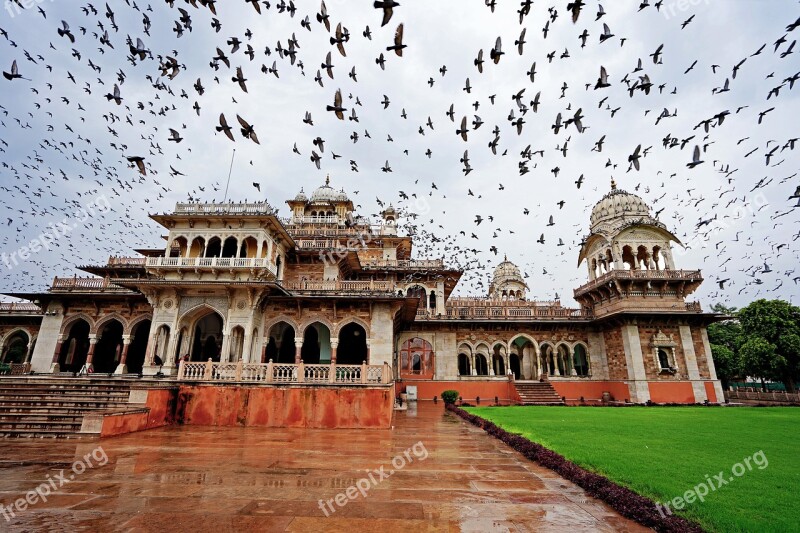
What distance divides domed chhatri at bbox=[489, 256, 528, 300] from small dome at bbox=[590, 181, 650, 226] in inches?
537

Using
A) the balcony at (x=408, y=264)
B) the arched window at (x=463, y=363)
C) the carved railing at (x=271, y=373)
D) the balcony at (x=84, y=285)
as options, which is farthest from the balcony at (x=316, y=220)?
the carved railing at (x=271, y=373)

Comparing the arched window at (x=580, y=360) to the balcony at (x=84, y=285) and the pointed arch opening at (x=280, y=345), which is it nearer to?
the pointed arch opening at (x=280, y=345)

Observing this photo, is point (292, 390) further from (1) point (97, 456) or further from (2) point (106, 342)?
(2) point (106, 342)

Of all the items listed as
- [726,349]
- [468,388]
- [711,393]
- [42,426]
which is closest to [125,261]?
[42,426]

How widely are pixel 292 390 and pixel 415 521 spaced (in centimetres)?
928

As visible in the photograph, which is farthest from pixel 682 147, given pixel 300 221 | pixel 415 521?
pixel 300 221

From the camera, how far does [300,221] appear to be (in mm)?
27984

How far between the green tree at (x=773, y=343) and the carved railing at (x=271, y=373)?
3116 centimetres

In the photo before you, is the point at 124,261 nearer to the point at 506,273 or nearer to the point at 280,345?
the point at 280,345

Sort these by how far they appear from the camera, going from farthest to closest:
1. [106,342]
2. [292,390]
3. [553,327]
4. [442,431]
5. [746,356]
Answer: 1. [746,356]
2. [553,327]
3. [106,342]
4. [292,390]
5. [442,431]

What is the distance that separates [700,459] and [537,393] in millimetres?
16890

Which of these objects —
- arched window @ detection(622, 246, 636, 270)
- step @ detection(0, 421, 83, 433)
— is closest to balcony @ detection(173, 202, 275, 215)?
step @ detection(0, 421, 83, 433)

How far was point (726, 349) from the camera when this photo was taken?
112ft

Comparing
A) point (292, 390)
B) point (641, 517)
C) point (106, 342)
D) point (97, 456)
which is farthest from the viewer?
point (106, 342)
